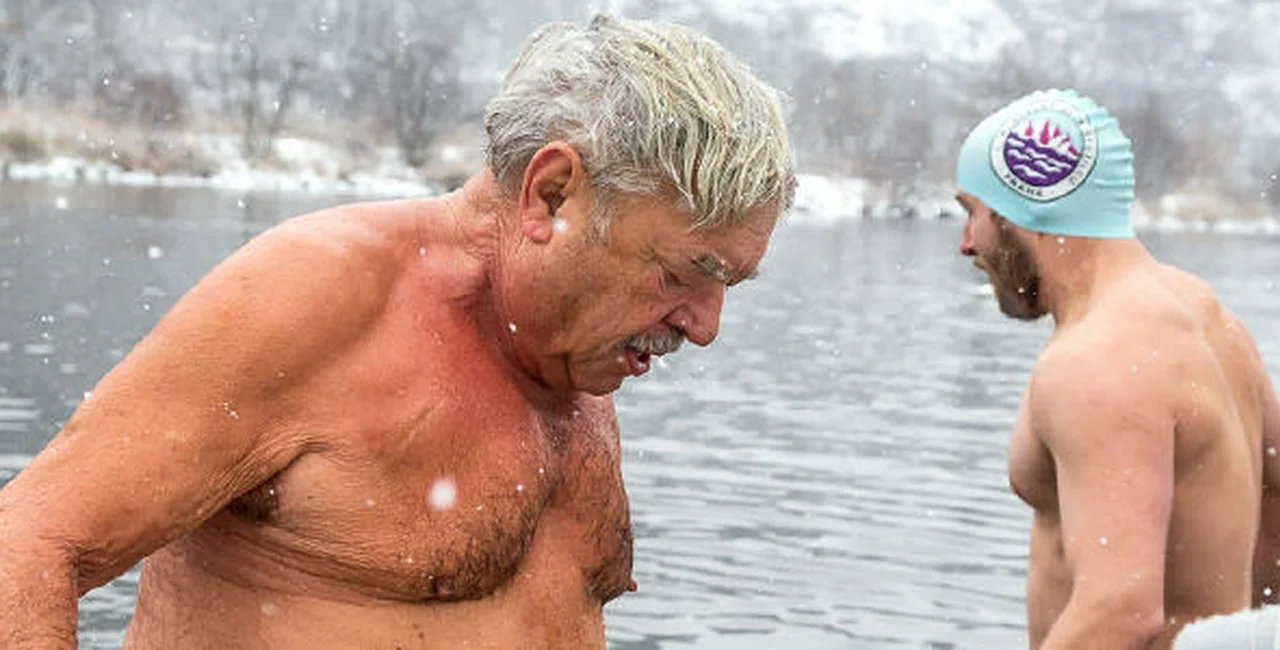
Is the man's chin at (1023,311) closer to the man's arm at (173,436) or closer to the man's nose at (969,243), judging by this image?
the man's nose at (969,243)

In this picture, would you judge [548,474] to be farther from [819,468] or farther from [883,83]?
A: [883,83]

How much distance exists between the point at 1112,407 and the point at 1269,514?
874 millimetres

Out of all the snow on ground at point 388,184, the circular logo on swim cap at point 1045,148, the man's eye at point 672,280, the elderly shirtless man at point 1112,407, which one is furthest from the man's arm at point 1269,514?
the snow on ground at point 388,184

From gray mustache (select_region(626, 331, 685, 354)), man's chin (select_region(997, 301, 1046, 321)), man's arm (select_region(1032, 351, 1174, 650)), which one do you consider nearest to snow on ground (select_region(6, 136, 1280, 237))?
man's chin (select_region(997, 301, 1046, 321))

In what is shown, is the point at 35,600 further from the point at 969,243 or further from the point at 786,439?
the point at 786,439

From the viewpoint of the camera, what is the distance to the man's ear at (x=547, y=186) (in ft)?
8.85

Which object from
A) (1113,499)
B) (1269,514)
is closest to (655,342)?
(1113,499)

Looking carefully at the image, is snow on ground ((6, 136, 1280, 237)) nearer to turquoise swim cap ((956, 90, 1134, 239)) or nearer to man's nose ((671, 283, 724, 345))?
turquoise swim cap ((956, 90, 1134, 239))

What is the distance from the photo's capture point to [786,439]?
1636 centimetres

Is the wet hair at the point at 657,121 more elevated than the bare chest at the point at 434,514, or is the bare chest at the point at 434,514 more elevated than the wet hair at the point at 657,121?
the wet hair at the point at 657,121

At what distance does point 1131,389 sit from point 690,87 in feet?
5.80

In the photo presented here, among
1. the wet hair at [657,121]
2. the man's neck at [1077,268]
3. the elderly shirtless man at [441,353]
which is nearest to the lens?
the elderly shirtless man at [441,353]

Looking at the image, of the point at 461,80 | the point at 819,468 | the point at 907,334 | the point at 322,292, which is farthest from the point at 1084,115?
the point at 461,80

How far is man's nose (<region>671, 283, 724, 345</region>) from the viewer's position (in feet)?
9.12
